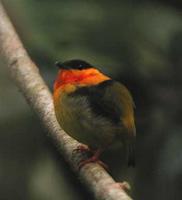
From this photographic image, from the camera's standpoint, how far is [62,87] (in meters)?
3.42

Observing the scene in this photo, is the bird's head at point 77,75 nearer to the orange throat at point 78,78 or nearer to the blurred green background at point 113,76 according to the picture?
the orange throat at point 78,78

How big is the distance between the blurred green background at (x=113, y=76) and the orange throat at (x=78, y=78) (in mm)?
417

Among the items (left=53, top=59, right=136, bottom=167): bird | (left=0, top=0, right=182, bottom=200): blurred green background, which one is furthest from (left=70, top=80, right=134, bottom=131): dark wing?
(left=0, top=0, right=182, bottom=200): blurred green background

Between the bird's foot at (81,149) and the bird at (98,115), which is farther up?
the bird at (98,115)

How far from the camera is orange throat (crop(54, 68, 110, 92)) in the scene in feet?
11.3

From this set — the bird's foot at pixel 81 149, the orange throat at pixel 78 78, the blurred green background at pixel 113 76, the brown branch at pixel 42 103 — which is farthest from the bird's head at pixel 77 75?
the blurred green background at pixel 113 76

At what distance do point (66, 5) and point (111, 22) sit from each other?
11.1 inches

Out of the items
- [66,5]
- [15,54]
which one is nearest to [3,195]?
[15,54]

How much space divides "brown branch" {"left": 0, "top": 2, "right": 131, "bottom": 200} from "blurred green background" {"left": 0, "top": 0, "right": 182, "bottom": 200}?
278mm

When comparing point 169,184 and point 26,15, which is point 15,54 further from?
point 169,184

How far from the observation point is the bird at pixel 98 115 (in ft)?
10.5

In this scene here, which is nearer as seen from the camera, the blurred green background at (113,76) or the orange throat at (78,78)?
the orange throat at (78,78)

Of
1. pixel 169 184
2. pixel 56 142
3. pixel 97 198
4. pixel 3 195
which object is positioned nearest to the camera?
pixel 97 198

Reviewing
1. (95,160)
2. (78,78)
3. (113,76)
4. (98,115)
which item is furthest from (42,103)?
(113,76)
